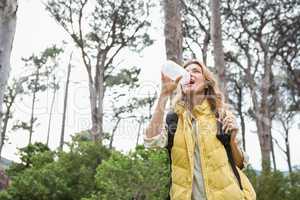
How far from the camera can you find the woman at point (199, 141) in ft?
6.37

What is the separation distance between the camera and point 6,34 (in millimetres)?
2469

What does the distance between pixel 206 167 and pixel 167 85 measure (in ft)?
1.47

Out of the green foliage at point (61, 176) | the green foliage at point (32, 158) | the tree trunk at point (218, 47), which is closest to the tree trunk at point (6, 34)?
the green foliage at point (61, 176)

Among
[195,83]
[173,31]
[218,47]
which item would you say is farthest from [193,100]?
[218,47]

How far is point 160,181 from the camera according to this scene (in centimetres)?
554

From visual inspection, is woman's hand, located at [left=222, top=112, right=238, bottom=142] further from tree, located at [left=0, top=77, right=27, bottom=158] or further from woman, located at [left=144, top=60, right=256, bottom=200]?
tree, located at [left=0, top=77, right=27, bottom=158]

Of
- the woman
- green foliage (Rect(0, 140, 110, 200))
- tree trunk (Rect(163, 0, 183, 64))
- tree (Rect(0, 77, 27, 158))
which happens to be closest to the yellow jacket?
the woman

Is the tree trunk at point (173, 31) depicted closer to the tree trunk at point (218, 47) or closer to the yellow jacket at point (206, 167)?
the yellow jacket at point (206, 167)

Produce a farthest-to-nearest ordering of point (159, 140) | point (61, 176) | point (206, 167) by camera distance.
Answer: point (61, 176)
point (159, 140)
point (206, 167)

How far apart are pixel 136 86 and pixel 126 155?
18.0m

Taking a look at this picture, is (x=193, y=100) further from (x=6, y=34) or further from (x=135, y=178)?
(x=135, y=178)

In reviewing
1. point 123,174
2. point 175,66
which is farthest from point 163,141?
point 123,174

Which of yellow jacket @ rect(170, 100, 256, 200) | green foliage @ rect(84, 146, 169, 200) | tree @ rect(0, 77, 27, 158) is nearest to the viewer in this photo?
yellow jacket @ rect(170, 100, 256, 200)

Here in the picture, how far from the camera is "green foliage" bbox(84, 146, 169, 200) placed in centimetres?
545
